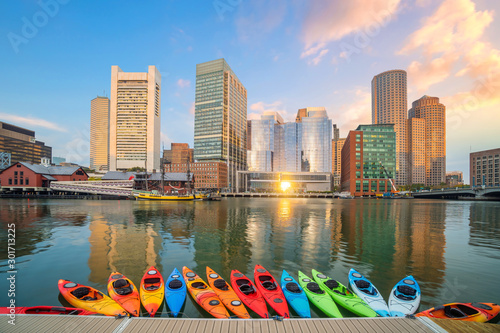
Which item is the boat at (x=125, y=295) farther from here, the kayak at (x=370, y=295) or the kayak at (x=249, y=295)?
the kayak at (x=370, y=295)

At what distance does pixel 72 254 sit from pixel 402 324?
2386 centimetres

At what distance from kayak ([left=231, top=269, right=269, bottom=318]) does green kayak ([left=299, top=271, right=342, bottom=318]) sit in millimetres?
2370

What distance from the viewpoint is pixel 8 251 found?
20484mm

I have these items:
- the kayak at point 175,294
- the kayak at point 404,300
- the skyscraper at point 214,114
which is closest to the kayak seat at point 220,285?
the kayak at point 175,294

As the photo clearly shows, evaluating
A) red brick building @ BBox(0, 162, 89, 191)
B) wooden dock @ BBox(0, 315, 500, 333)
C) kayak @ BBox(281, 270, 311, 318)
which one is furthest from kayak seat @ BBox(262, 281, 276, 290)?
red brick building @ BBox(0, 162, 89, 191)

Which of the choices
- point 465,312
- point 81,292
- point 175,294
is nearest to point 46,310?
point 81,292

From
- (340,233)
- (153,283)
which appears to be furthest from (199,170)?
A: (153,283)

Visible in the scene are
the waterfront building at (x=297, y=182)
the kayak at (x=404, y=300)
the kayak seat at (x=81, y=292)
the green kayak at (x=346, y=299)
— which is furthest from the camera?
the waterfront building at (x=297, y=182)

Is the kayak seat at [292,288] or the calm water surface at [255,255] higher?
the kayak seat at [292,288]

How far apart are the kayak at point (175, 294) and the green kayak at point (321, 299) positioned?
20.0ft

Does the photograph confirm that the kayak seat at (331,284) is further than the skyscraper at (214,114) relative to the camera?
No

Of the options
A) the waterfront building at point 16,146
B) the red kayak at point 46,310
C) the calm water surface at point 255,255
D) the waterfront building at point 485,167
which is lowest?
the calm water surface at point 255,255

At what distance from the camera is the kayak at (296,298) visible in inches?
395

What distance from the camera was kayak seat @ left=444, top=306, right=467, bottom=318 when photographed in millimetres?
9345
